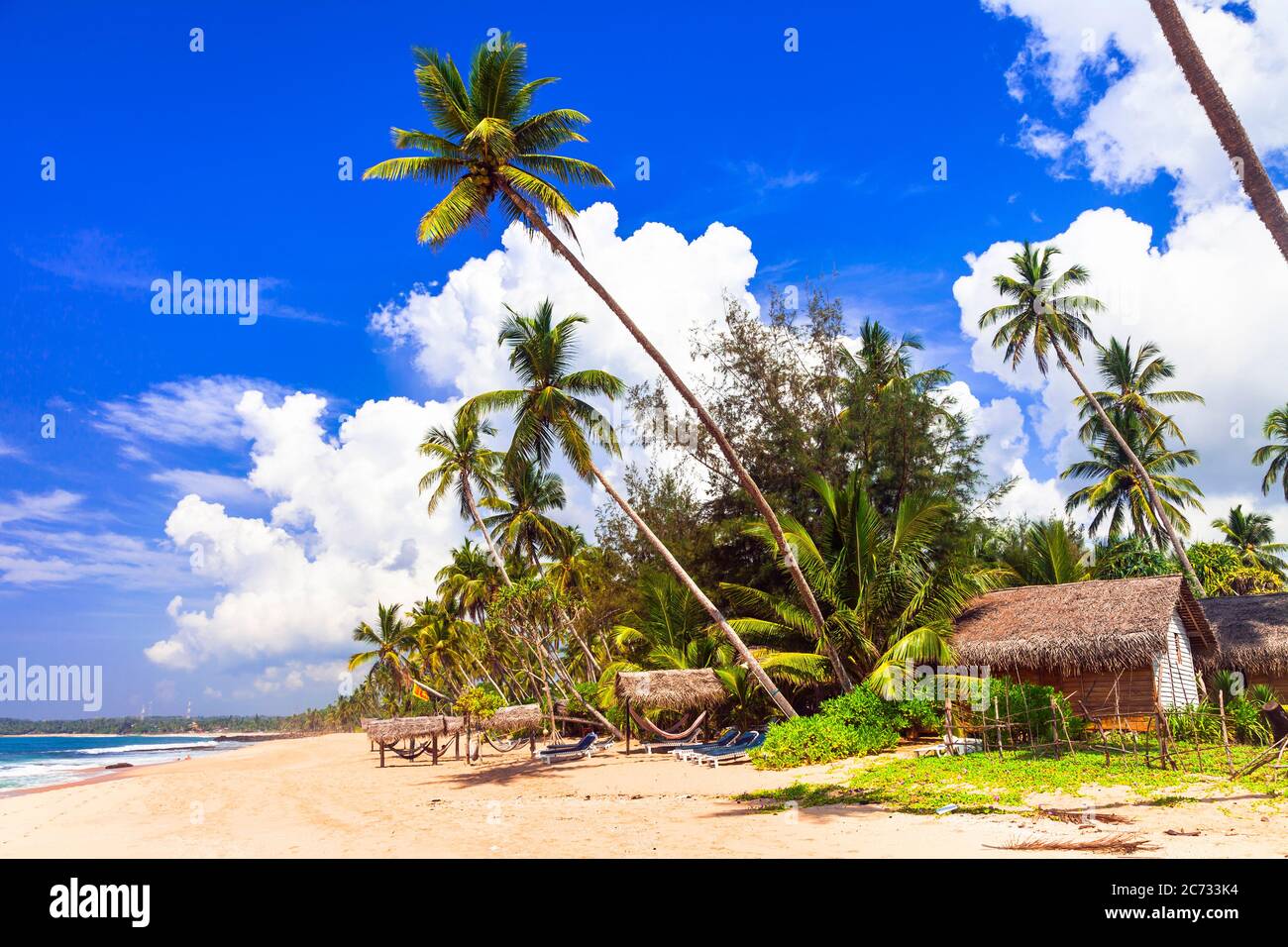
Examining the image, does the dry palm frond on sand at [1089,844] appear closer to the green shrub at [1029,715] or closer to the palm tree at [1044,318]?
the green shrub at [1029,715]

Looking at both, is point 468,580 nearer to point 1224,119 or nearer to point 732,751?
point 732,751

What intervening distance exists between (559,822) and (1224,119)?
1210 centimetres

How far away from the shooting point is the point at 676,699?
21.5 meters

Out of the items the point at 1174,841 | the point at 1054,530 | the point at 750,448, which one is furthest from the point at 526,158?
the point at 1054,530

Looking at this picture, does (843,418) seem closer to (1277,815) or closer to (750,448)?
(750,448)

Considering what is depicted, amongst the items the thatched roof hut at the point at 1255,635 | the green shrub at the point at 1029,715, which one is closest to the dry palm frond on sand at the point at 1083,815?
the green shrub at the point at 1029,715

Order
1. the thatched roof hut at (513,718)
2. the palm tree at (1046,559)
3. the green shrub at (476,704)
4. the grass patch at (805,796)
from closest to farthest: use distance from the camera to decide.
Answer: the grass patch at (805,796) < the thatched roof hut at (513,718) < the green shrub at (476,704) < the palm tree at (1046,559)

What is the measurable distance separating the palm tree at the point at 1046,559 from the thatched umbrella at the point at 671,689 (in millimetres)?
11756

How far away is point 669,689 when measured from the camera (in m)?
21.4

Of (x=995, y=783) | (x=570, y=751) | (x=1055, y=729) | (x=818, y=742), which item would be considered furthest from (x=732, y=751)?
(x=995, y=783)

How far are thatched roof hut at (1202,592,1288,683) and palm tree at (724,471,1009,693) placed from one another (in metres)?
7.23

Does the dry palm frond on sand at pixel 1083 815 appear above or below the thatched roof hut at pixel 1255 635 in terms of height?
below

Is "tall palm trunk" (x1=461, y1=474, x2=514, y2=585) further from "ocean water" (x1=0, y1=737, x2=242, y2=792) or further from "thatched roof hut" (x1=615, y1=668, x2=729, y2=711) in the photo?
"ocean water" (x1=0, y1=737, x2=242, y2=792)

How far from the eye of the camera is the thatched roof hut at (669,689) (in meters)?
21.3
